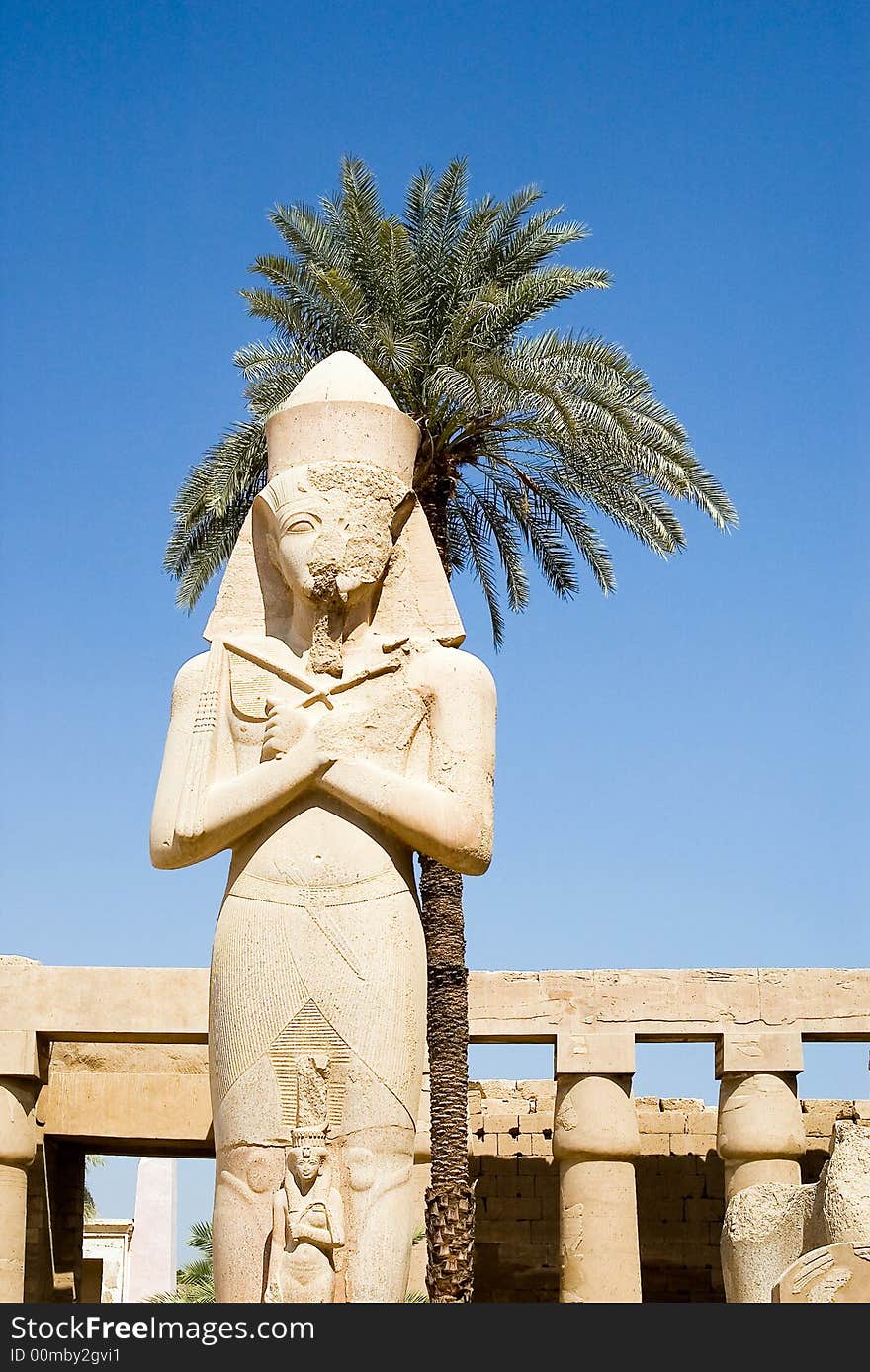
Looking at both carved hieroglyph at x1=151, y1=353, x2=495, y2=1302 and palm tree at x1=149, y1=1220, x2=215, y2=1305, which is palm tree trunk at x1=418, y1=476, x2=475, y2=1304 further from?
carved hieroglyph at x1=151, y1=353, x2=495, y2=1302

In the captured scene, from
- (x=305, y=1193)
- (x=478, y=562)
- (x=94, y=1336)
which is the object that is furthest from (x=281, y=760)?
(x=478, y=562)

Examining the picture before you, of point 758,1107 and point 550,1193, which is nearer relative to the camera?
point 758,1107

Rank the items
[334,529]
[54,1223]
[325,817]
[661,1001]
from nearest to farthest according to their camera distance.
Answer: [325,817], [334,529], [661,1001], [54,1223]

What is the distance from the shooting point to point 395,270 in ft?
47.8

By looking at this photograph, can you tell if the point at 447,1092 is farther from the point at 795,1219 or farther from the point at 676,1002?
the point at 795,1219

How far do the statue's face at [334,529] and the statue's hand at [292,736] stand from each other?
1.23 feet

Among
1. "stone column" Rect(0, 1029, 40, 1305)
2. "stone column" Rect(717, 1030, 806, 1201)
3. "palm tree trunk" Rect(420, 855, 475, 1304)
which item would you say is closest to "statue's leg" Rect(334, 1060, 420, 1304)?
"palm tree trunk" Rect(420, 855, 475, 1304)

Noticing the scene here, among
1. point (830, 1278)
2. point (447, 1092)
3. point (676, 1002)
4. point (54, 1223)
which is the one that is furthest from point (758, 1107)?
point (830, 1278)

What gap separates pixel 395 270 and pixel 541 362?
1448 millimetres

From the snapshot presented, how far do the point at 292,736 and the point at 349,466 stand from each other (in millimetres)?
938

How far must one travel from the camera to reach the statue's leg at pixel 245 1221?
5.17 metres

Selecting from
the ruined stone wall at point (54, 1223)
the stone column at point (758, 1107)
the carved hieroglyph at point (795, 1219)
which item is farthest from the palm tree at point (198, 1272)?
the carved hieroglyph at point (795, 1219)

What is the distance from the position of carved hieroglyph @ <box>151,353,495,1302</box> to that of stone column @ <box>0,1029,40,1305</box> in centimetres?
1042

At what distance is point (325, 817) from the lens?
5.55m
